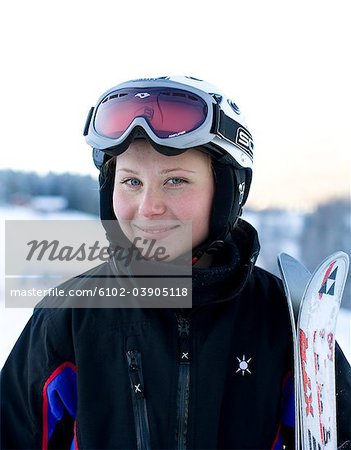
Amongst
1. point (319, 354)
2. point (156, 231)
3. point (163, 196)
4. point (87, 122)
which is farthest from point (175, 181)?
point (319, 354)

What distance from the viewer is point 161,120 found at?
5.59ft

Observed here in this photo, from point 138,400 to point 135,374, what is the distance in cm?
8

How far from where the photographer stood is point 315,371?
168 cm

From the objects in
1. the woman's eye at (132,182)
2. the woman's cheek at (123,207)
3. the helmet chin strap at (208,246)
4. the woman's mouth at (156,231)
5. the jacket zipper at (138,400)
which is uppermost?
the woman's eye at (132,182)

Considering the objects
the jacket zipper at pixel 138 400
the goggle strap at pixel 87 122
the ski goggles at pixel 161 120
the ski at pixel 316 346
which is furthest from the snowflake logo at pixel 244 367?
the goggle strap at pixel 87 122

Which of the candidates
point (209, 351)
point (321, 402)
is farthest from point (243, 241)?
point (321, 402)

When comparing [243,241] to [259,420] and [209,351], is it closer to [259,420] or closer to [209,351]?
[209,351]

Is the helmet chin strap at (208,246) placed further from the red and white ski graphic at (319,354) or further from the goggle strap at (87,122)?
the goggle strap at (87,122)

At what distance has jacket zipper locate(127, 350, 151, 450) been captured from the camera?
161 centimetres

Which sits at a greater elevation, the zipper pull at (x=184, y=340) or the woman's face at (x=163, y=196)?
the woman's face at (x=163, y=196)

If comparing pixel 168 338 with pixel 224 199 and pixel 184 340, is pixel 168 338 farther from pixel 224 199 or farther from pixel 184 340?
pixel 224 199

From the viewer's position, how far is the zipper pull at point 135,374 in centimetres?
163

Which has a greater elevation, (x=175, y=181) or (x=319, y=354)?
(x=175, y=181)

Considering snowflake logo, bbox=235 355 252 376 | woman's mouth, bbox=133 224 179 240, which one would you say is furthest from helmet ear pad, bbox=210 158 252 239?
snowflake logo, bbox=235 355 252 376
